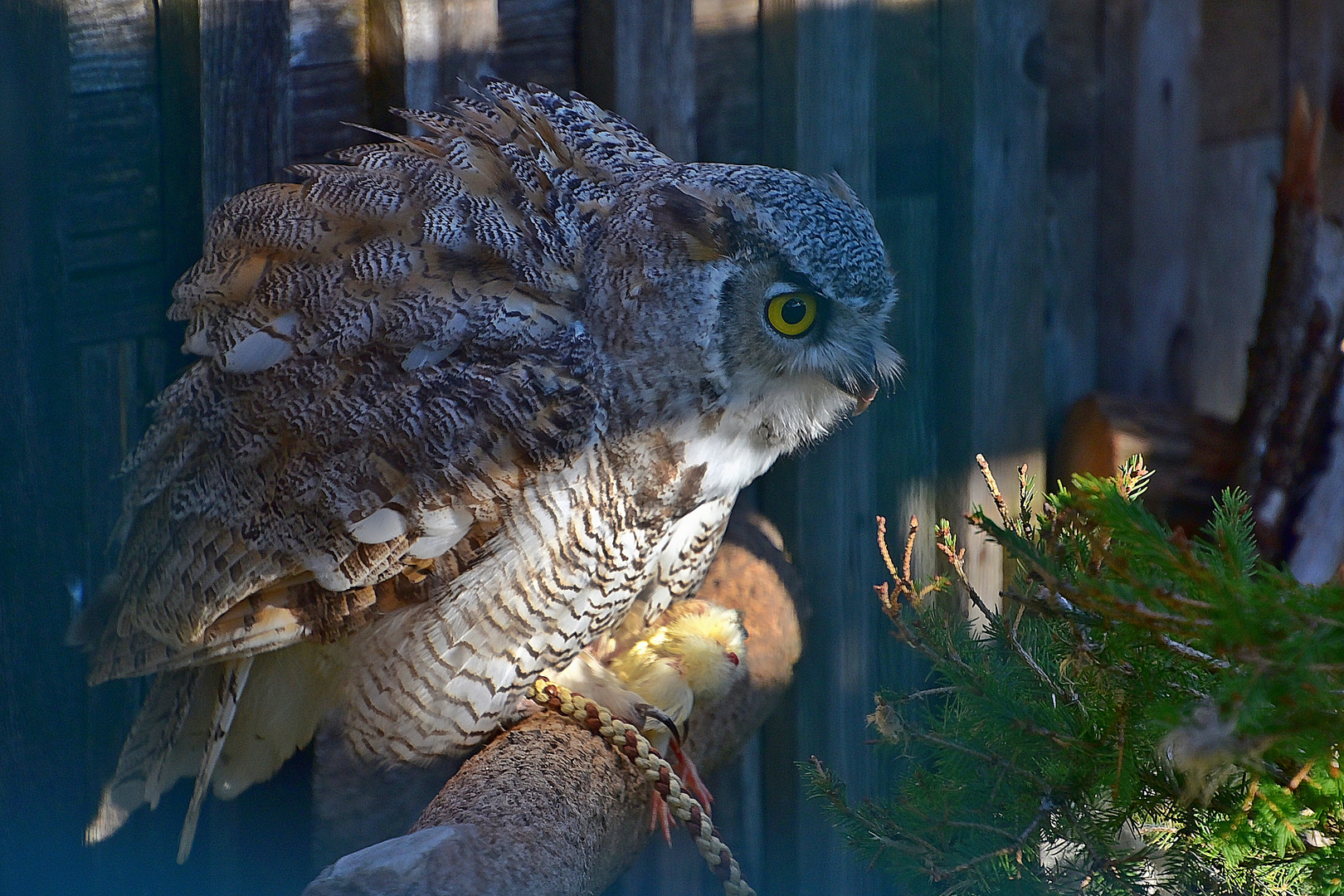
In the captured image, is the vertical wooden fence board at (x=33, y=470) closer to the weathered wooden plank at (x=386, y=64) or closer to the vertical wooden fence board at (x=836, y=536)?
the weathered wooden plank at (x=386, y=64)

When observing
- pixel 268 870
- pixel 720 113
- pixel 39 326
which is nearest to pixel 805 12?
pixel 720 113

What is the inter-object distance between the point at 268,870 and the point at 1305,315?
2.79m

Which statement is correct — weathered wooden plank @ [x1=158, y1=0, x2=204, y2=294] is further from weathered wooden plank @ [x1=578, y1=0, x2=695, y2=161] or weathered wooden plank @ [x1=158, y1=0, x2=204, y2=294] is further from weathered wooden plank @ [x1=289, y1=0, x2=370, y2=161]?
weathered wooden plank @ [x1=578, y1=0, x2=695, y2=161]

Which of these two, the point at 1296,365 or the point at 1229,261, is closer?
the point at 1296,365

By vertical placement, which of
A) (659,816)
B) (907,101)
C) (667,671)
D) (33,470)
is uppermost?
(907,101)

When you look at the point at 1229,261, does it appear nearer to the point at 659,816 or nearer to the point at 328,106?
the point at 659,816

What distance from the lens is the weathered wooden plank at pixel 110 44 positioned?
1.88 meters

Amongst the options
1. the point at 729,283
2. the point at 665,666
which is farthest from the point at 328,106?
the point at 665,666

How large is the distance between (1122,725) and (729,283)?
2.93ft

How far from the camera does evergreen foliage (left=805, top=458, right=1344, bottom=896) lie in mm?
685

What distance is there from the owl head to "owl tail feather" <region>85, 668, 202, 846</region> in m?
1.01

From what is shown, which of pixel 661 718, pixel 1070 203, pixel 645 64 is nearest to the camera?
pixel 661 718

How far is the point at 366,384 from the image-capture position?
158cm

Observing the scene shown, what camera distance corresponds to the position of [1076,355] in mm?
3107
